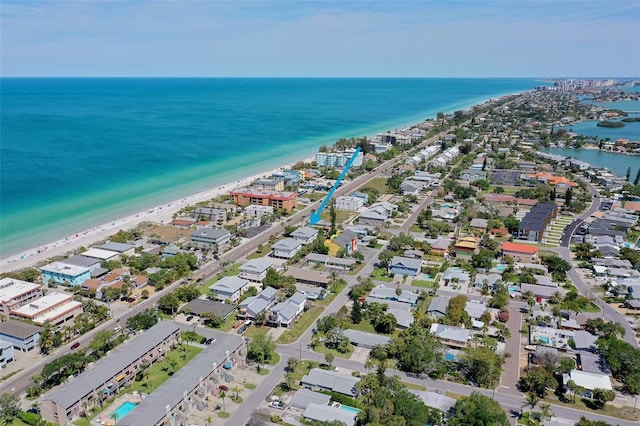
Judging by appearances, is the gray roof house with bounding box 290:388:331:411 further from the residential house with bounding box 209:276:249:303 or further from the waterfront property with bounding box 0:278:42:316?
the waterfront property with bounding box 0:278:42:316

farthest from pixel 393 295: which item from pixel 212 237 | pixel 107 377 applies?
pixel 107 377

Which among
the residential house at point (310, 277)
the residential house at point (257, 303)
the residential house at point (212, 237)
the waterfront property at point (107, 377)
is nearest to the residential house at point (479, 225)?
the residential house at point (310, 277)

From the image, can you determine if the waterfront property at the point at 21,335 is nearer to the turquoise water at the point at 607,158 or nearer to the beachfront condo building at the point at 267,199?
the beachfront condo building at the point at 267,199

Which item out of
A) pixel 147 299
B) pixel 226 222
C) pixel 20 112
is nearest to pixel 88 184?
pixel 226 222

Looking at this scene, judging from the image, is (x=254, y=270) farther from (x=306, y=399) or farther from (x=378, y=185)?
(x=378, y=185)

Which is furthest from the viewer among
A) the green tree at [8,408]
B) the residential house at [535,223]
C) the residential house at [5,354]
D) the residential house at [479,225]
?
the residential house at [479,225]
